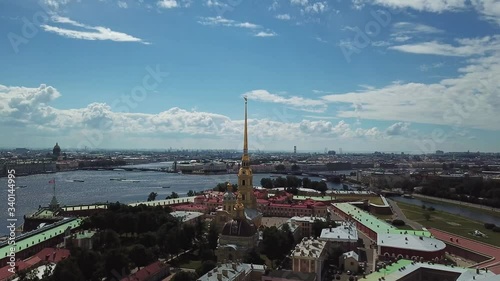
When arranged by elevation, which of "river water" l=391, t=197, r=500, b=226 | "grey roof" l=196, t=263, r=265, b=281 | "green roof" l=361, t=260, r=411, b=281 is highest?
"grey roof" l=196, t=263, r=265, b=281

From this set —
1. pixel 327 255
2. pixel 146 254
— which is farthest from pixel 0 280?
pixel 327 255

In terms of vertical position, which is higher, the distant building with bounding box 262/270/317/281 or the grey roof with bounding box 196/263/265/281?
the grey roof with bounding box 196/263/265/281

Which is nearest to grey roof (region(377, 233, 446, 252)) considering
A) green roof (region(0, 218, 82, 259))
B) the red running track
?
the red running track

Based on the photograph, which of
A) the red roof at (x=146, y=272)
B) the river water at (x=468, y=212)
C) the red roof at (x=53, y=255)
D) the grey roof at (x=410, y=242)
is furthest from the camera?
the river water at (x=468, y=212)

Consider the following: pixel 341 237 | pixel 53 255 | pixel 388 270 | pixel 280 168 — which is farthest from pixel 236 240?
pixel 280 168

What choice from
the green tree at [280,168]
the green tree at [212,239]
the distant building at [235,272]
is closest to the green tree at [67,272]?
the distant building at [235,272]

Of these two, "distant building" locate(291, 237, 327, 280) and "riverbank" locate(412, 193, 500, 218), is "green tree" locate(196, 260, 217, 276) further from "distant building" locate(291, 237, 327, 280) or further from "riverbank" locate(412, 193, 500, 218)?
"riverbank" locate(412, 193, 500, 218)

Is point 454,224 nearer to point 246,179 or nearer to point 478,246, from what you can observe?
point 478,246

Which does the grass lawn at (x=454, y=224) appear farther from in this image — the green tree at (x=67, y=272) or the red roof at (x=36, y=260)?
the red roof at (x=36, y=260)
